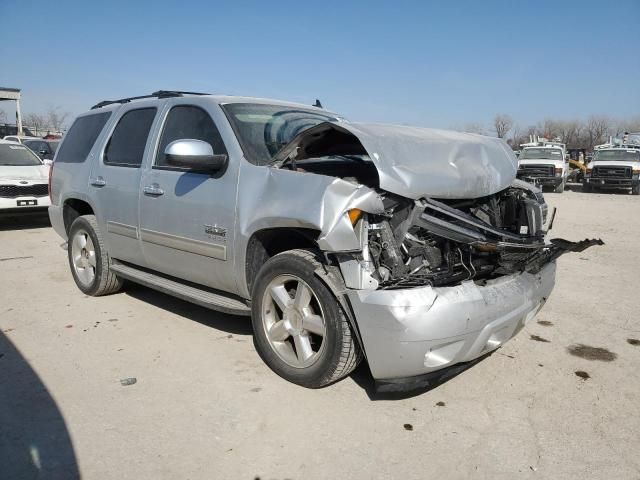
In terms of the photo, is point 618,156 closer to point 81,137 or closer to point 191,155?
point 81,137

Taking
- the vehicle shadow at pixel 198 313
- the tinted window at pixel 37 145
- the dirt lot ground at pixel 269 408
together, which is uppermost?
the tinted window at pixel 37 145

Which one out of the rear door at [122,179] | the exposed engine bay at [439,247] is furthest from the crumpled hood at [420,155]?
the rear door at [122,179]

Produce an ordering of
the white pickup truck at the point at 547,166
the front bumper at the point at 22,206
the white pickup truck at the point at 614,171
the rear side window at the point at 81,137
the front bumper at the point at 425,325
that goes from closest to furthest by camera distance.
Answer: the front bumper at the point at 425,325, the rear side window at the point at 81,137, the front bumper at the point at 22,206, the white pickup truck at the point at 614,171, the white pickup truck at the point at 547,166

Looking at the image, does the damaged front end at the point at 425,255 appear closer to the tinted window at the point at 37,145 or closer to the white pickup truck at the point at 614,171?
the tinted window at the point at 37,145

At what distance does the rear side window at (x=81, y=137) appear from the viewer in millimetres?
5113

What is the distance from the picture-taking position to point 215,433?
8.96ft

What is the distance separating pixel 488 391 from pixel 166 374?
6.86 feet

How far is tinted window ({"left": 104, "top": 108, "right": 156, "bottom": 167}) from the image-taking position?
4379 millimetres

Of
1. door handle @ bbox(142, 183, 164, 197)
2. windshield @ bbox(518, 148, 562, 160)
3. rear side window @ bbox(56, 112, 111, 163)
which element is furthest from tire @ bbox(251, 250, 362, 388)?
windshield @ bbox(518, 148, 562, 160)

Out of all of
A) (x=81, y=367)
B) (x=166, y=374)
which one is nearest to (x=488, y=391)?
(x=166, y=374)

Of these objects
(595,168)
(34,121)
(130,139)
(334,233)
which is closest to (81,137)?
(130,139)

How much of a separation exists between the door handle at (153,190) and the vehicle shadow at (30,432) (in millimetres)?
1510

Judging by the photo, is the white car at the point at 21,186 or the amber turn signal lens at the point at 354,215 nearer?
the amber turn signal lens at the point at 354,215

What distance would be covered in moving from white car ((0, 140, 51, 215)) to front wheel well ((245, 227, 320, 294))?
7.50m
